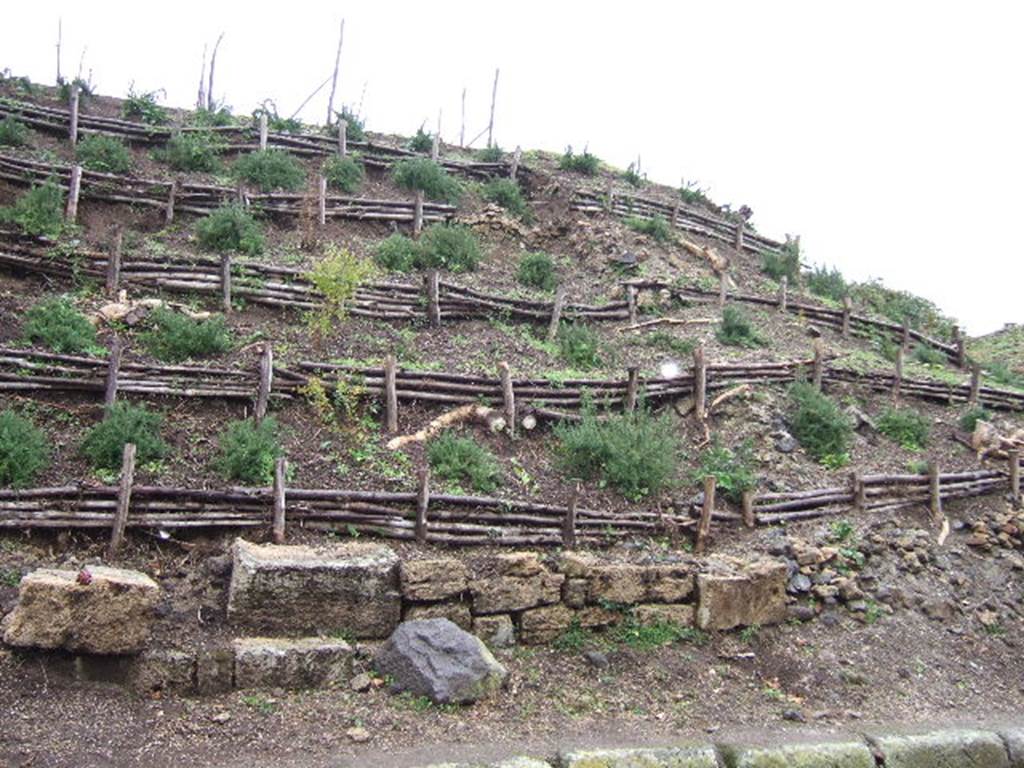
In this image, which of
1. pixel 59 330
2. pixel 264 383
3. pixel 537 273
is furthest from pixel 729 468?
pixel 59 330

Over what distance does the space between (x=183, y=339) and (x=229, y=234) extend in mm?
3541

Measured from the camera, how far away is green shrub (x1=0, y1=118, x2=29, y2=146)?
13.3 meters

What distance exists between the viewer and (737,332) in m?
12.0

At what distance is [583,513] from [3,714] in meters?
4.63

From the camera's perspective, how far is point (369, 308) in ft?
35.5

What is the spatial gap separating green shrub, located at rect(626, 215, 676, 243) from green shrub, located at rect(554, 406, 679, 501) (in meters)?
7.48

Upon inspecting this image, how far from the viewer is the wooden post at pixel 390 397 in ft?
27.4

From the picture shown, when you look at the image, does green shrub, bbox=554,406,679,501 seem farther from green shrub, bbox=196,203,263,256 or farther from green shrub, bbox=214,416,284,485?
green shrub, bbox=196,203,263,256

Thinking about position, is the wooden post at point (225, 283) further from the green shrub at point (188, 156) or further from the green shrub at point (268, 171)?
the green shrub at point (188, 156)

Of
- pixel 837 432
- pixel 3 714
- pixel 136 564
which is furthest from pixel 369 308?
pixel 3 714

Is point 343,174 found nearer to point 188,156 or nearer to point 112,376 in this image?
point 188,156

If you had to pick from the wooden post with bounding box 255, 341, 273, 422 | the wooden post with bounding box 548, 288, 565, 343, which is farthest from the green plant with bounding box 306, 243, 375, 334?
the wooden post with bounding box 548, 288, 565, 343

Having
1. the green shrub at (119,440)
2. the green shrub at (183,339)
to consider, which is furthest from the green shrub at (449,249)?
→ the green shrub at (119,440)

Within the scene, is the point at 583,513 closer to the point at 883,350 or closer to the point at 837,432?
the point at 837,432
